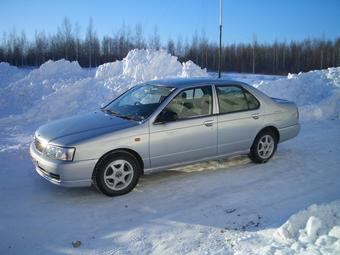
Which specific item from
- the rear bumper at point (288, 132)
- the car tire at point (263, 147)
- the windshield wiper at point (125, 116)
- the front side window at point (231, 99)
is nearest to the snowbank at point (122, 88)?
the rear bumper at point (288, 132)

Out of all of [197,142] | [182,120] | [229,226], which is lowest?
[229,226]

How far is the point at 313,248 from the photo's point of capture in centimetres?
339

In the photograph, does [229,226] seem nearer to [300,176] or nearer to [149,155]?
[149,155]

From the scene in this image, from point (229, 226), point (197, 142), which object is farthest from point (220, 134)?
point (229, 226)

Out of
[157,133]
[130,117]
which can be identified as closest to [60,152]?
[130,117]

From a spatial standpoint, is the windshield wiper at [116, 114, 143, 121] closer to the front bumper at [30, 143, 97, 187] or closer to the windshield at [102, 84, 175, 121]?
the windshield at [102, 84, 175, 121]

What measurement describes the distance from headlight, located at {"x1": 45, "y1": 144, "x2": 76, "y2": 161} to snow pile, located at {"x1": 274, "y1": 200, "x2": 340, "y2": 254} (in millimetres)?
2704

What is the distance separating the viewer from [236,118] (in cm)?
611

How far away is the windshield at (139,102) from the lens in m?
5.52

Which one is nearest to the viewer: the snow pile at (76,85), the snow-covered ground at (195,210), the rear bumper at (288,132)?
the snow-covered ground at (195,210)

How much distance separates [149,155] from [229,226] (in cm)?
162

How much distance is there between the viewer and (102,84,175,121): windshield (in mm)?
5523

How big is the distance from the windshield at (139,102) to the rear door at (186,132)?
23 cm

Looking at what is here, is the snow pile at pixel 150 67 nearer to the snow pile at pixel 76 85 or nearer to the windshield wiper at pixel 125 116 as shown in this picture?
the snow pile at pixel 76 85
